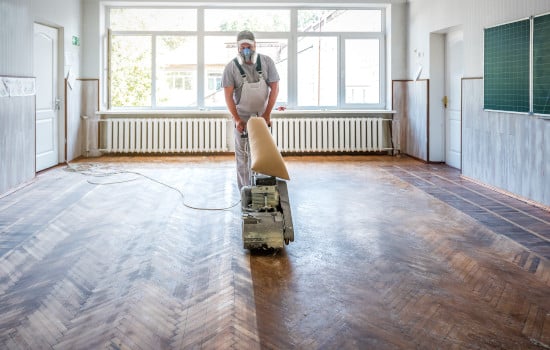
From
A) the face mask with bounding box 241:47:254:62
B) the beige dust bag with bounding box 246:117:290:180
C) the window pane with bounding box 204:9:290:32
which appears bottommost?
the beige dust bag with bounding box 246:117:290:180

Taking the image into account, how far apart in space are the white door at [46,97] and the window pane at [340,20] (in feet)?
13.3

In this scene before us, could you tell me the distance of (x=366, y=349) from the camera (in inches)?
82.7

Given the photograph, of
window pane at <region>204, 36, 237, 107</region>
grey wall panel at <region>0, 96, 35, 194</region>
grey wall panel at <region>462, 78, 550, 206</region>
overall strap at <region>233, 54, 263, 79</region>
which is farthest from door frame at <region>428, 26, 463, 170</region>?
grey wall panel at <region>0, 96, 35, 194</region>

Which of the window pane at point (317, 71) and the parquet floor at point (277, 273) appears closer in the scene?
the parquet floor at point (277, 273)

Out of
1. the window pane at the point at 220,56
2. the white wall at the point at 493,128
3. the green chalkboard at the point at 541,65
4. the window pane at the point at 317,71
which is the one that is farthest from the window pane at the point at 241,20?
the green chalkboard at the point at 541,65

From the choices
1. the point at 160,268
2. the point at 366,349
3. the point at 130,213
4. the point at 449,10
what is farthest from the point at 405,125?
the point at 366,349

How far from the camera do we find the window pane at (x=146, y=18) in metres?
9.17

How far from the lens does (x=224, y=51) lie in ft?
30.5

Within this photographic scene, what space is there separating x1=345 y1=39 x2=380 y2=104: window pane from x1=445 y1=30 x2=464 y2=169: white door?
1749 millimetres

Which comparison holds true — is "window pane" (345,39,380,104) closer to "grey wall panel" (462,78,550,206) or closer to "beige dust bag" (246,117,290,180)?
"grey wall panel" (462,78,550,206)

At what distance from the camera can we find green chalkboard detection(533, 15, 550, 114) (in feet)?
16.0

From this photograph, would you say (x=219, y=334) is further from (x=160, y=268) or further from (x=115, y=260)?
(x=115, y=260)

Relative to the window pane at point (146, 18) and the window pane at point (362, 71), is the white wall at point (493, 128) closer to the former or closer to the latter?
the window pane at point (362, 71)

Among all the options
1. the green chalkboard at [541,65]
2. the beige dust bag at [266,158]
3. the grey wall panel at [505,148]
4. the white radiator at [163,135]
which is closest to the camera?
the beige dust bag at [266,158]
